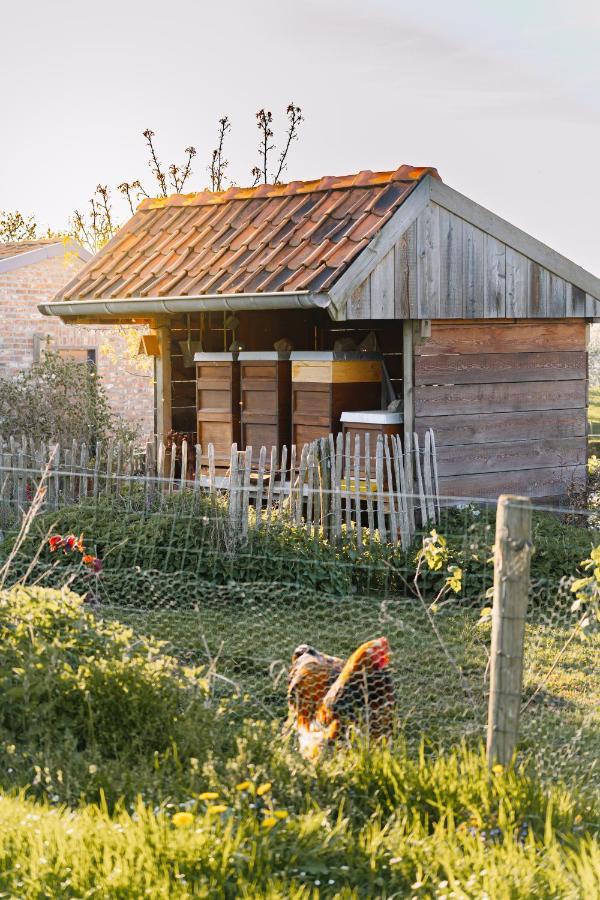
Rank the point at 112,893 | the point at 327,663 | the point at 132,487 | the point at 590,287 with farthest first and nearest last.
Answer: the point at 590,287, the point at 132,487, the point at 327,663, the point at 112,893

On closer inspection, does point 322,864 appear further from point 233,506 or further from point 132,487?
point 132,487

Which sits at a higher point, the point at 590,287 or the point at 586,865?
the point at 590,287

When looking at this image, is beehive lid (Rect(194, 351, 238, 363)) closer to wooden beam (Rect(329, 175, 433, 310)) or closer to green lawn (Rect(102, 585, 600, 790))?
wooden beam (Rect(329, 175, 433, 310))

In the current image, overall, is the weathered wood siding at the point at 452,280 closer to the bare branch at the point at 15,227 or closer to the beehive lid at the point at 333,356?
the beehive lid at the point at 333,356

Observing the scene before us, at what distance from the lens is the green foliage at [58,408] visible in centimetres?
1491

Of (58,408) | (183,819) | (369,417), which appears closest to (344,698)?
(183,819)

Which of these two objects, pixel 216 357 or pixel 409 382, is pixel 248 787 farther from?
pixel 216 357

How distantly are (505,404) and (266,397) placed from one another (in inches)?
99.9

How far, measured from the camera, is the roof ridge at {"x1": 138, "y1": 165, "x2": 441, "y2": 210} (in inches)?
467

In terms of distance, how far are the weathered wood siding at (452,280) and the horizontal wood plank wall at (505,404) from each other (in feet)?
0.82

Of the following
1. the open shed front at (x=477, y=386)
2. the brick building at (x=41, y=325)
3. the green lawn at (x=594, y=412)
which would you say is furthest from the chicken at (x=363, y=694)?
the green lawn at (x=594, y=412)

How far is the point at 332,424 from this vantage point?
38.9 ft

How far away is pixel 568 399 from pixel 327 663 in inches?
324

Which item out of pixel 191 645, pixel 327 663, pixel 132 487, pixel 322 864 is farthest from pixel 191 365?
pixel 322 864
